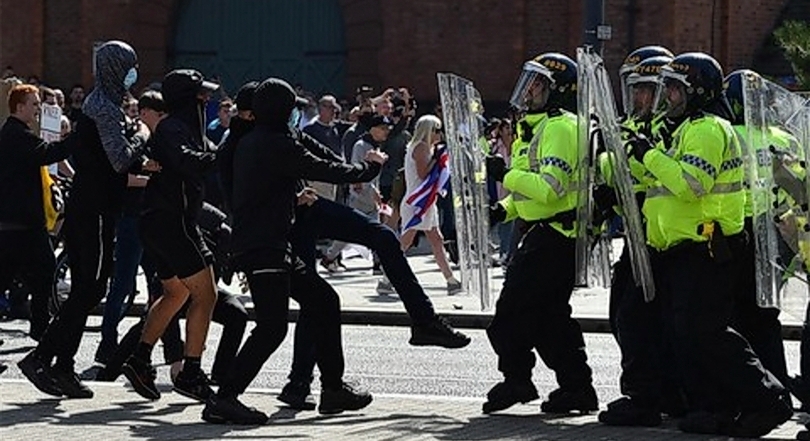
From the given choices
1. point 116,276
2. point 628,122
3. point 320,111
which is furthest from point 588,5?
→ point 628,122

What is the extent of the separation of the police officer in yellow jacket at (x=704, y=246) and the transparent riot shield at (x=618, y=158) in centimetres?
8

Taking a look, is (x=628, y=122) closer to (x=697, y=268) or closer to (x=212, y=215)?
(x=697, y=268)

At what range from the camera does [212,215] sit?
12352 millimetres

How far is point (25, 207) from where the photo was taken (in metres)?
13.1

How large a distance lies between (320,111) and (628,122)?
11.3 m

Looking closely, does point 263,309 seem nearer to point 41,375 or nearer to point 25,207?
point 41,375

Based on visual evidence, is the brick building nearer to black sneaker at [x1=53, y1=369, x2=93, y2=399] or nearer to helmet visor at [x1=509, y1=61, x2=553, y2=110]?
helmet visor at [x1=509, y1=61, x2=553, y2=110]

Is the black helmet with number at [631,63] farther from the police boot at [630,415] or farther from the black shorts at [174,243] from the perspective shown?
the black shorts at [174,243]

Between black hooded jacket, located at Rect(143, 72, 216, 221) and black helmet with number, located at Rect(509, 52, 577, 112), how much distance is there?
1.70 meters

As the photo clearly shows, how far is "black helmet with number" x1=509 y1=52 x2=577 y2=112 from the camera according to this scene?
10820 millimetres

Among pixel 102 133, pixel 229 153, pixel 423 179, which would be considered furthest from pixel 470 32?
pixel 229 153

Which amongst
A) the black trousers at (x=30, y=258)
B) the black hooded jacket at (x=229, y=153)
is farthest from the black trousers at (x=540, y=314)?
the black trousers at (x=30, y=258)

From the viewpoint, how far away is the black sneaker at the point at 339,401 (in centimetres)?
1087

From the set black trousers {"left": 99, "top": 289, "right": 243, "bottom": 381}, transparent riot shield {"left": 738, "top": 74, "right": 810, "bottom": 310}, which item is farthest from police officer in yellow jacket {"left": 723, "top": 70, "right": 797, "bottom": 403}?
black trousers {"left": 99, "top": 289, "right": 243, "bottom": 381}
